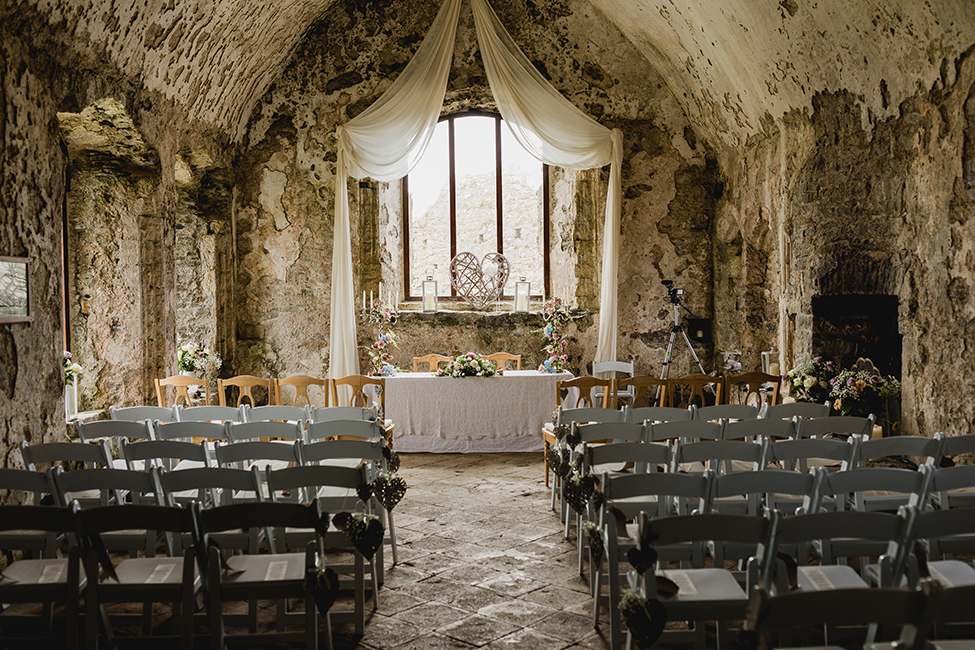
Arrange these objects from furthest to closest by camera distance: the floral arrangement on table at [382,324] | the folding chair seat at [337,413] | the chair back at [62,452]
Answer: the floral arrangement on table at [382,324] < the folding chair seat at [337,413] < the chair back at [62,452]

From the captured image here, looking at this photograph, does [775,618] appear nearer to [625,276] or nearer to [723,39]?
[723,39]

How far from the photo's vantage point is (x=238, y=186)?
28.2ft

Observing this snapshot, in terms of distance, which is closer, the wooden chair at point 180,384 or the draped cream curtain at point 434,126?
the wooden chair at point 180,384

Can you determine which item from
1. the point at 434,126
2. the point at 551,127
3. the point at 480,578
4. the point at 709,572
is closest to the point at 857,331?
the point at 551,127

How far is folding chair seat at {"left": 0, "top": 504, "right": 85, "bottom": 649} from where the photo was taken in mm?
2471

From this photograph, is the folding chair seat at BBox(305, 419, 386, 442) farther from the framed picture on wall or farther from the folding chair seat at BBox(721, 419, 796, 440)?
the framed picture on wall

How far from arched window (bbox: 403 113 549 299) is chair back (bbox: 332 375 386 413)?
2.48 meters

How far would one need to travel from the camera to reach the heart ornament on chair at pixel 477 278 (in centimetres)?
905

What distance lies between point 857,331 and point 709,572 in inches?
170

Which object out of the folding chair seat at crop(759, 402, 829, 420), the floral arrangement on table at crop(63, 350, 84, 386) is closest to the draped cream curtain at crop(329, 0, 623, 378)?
the floral arrangement on table at crop(63, 350, 84, 386)

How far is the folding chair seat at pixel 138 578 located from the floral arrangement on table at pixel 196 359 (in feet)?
17.0

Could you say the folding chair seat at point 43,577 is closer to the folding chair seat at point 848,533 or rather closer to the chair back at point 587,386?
the folding chair seat at point 848,533

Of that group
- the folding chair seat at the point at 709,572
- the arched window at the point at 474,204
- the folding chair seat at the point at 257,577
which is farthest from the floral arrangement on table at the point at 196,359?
the folding chair seat at the point at 709,572

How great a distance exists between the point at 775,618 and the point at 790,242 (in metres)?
5.58
